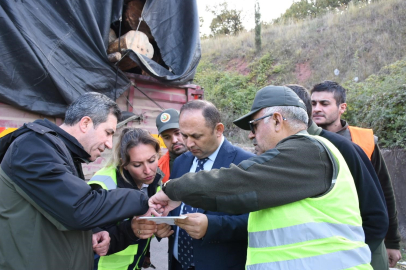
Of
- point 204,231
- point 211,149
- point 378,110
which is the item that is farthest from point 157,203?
point 378,110

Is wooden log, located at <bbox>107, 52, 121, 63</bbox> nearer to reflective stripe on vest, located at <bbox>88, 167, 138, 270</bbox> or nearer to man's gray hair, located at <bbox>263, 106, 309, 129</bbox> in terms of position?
reflective stripe on vest, located at <bbox>88, 167, 138, 270</bbox>

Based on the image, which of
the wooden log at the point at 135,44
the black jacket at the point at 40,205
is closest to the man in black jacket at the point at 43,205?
the black jacket at the point at 40,205

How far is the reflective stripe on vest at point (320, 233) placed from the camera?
1319 millimetres

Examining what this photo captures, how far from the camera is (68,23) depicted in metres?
3.58

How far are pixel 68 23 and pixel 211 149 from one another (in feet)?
7.76

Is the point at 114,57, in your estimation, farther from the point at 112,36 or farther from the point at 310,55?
the point at 310,55

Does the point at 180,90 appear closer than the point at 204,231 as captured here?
No

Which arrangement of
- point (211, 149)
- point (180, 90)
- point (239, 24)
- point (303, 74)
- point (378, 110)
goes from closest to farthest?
point (211, 149), point (180, 90), point (378, 110), point (303, 74), point (239, 24)

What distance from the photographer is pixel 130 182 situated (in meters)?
2.47

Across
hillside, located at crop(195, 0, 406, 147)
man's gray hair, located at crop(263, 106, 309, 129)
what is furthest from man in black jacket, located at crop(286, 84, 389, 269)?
hillside, located at crop(195, 0, 406, 147)

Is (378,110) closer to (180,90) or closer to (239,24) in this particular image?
(180,90)

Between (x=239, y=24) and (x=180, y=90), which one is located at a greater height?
(x=239, y=24)

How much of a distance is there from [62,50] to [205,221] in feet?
8.66

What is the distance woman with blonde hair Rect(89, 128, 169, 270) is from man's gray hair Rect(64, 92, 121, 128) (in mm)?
472
